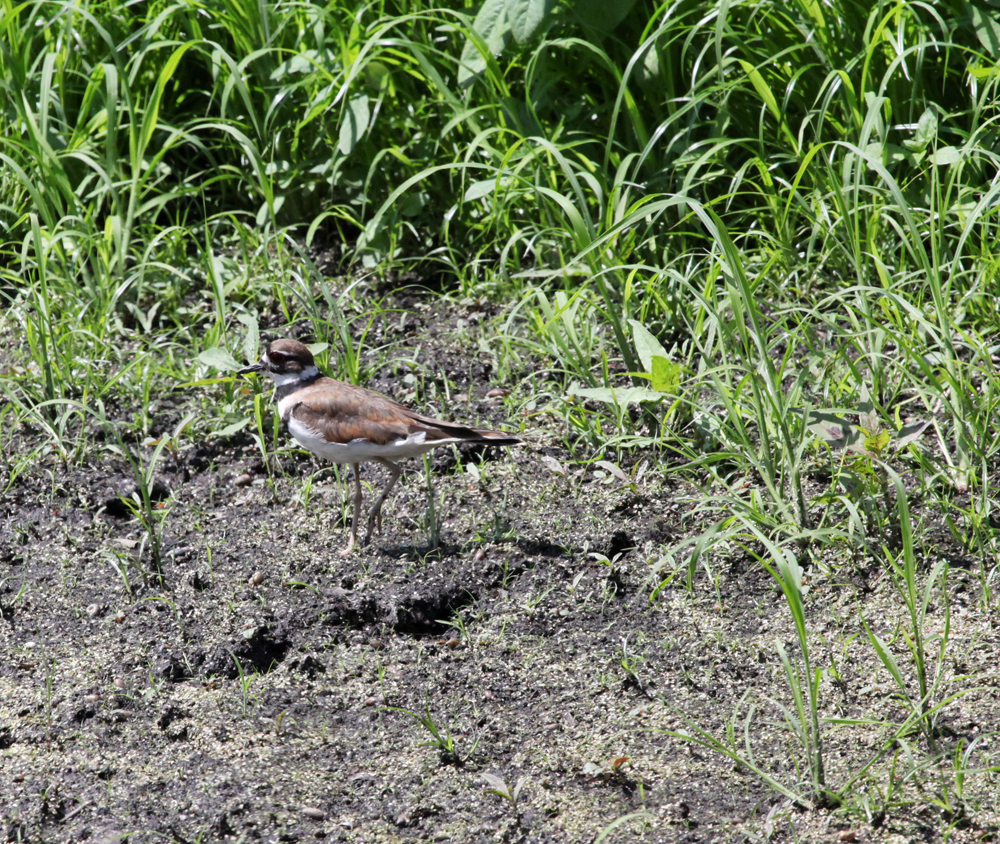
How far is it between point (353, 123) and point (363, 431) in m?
2.03

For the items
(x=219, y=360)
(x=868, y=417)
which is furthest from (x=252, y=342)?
(x=868, y=417)

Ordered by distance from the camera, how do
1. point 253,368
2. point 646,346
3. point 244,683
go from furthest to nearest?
1. point 253,368
2. point 646,346
3. point 244,683

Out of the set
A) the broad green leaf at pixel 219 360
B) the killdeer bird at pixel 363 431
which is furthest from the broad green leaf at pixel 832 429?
the broad green leaf at pixel 219 360

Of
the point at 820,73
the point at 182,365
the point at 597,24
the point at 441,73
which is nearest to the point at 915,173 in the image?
the point at 820,73

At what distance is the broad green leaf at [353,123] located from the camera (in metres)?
5.54

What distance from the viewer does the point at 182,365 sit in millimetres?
5387

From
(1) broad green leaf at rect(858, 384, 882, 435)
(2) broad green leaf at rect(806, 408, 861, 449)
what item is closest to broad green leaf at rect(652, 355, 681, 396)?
(2) broad green leaf at rect(806, 408, 861, 449)

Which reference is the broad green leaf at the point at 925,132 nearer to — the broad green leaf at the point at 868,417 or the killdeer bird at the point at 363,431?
the broad green leaf at the point at 868,417

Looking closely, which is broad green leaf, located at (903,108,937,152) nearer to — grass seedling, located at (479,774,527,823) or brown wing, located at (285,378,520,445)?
brown wing, located at (285,378,520,445)

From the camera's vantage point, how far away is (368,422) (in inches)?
172

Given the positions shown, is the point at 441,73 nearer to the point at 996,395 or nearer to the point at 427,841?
the point at 996,395

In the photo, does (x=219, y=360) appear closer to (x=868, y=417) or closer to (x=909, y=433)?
(x=868, y=417)

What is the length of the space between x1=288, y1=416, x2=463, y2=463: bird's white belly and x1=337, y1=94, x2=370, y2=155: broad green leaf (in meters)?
1.74

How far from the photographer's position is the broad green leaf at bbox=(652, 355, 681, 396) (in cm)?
412
